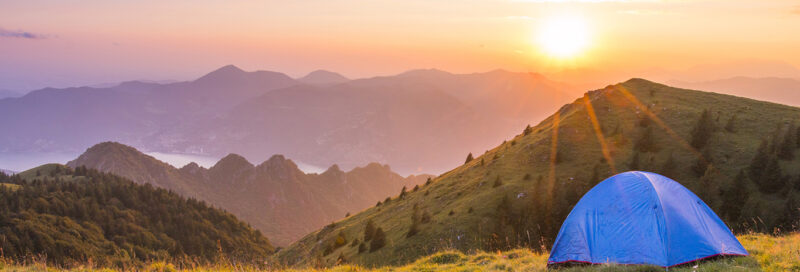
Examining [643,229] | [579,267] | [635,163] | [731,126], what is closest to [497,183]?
[635,163]

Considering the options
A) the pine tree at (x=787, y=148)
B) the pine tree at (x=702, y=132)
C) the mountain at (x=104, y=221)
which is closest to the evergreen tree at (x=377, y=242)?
the pine tree at (x=702, y=132)

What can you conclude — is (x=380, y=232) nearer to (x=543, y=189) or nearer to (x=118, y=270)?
(x=543, y=189)

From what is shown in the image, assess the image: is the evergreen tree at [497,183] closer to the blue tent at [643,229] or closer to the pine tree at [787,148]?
→ the pine tree at [787,148]

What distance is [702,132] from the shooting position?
4259 centimetres

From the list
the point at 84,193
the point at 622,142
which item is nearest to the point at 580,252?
the point at 622,142

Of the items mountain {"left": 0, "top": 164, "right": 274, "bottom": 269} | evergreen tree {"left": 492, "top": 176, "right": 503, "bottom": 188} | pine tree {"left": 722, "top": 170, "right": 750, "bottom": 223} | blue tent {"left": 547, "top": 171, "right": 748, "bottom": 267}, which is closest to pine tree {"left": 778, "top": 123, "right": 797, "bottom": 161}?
pine tree {"left": 722, "top": 170, "right": 750, "bottom": 223}

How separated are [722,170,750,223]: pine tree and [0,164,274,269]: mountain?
6534 centimetres

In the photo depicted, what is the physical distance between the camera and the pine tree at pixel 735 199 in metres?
32.0

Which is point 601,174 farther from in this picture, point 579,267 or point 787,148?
point 579,267

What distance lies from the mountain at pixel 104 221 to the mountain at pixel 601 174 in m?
42.4

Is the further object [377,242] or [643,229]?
[377,242]

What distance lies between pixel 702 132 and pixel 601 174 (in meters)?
13.2

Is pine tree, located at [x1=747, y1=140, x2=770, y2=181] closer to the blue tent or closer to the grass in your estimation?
the grass

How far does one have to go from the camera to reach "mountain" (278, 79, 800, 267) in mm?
33094
